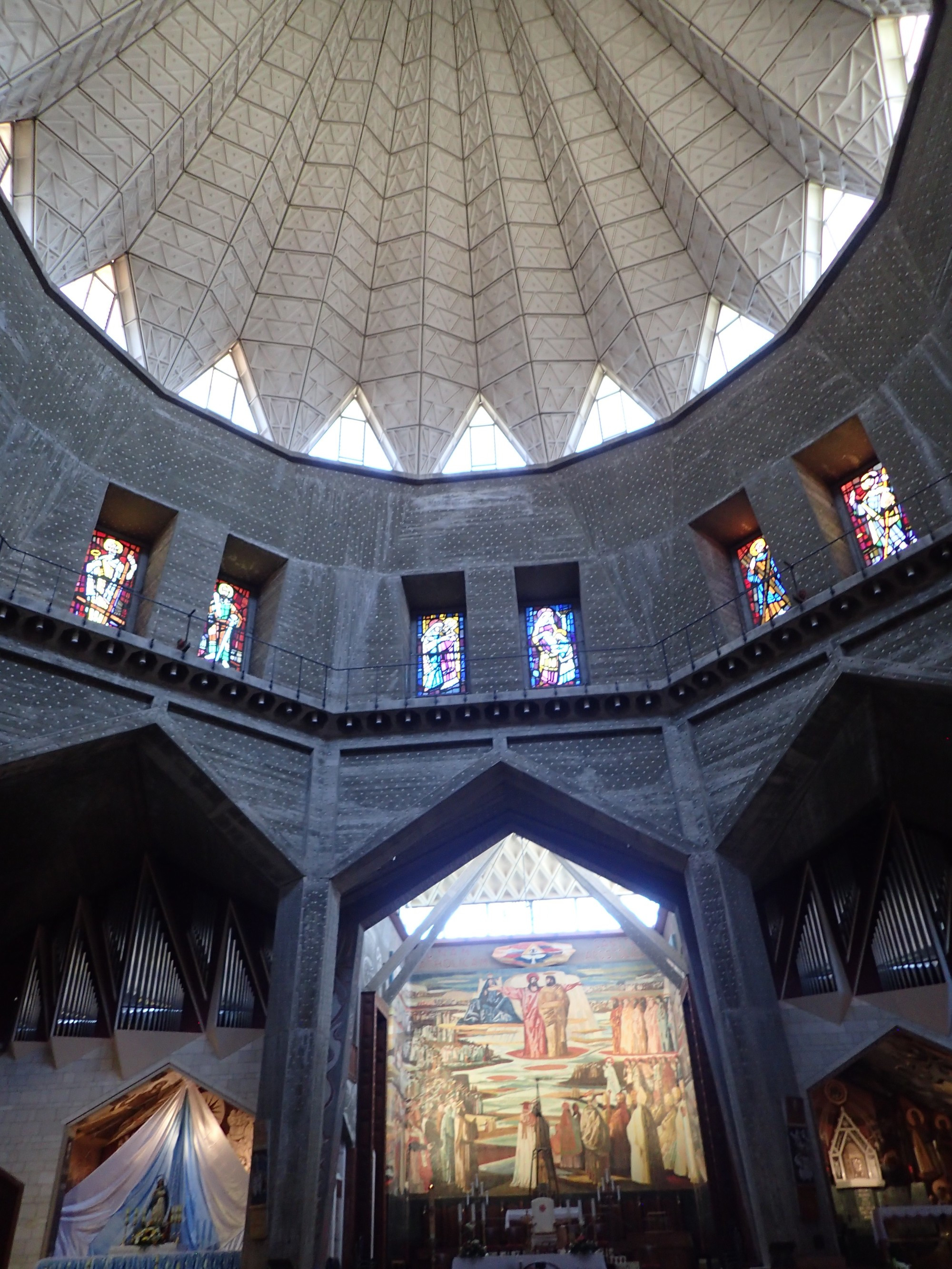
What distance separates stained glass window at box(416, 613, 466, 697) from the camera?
1498 centimetres

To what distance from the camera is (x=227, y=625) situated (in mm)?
14727

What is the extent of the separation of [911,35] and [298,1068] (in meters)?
15.9

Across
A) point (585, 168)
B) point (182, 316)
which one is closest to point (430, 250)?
point (585, 168)

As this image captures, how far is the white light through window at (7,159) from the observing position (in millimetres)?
13086

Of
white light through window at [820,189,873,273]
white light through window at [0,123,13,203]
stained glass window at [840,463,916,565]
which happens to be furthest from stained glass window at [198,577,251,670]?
white light through window at [820,189,873,273]

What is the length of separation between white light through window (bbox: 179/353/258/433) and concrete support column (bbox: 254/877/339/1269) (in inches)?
325

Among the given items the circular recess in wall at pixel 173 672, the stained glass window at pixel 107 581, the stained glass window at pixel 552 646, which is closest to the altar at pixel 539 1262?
the stained glass window at pixel 552 646

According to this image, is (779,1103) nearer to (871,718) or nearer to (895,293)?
(871,718)

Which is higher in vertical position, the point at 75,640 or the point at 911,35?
the point at 911,35

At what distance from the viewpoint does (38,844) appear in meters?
12.5

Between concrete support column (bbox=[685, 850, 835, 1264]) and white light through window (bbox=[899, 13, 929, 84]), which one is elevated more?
white light through window (bbox=[899, 13, 929, 84])

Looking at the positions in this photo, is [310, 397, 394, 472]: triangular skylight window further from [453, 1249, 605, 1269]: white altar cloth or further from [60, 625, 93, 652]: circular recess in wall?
[453, 1249, 605, 1269]: white altar cloth

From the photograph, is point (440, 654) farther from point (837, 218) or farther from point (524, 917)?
point (524, 917)

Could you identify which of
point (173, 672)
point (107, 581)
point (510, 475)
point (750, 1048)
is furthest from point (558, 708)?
point (107, 581)
